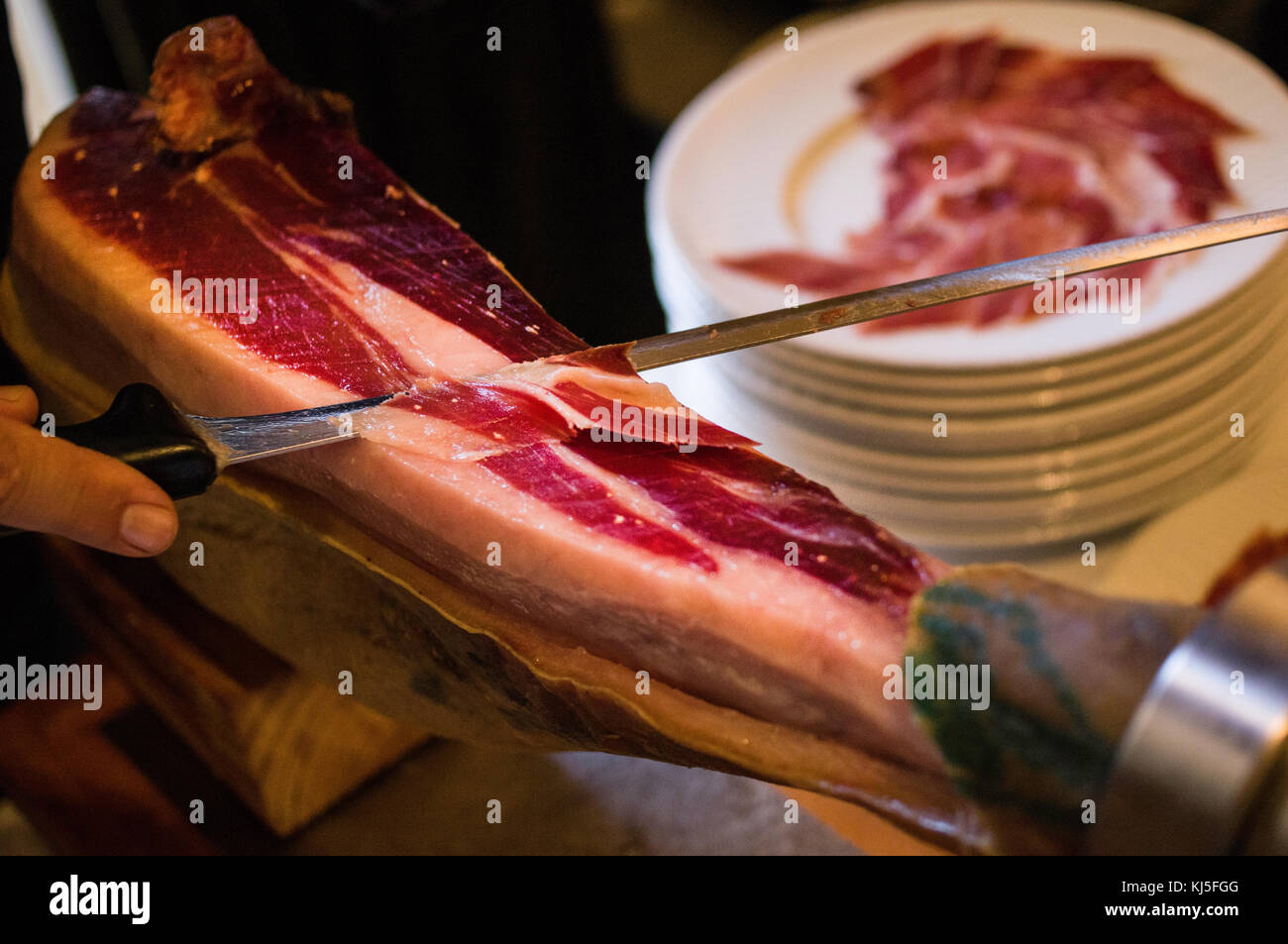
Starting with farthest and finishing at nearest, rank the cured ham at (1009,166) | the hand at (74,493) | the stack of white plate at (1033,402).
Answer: the cured ham at (1009,166), the stack of white plate at (1033,402), the hand at (74,493)

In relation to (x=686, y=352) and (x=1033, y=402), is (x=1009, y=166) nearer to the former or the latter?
(x=1033, y=402)

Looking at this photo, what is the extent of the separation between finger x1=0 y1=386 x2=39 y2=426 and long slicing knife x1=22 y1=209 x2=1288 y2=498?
0.09m

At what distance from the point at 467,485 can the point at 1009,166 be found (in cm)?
127

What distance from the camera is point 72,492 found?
0.78 meters

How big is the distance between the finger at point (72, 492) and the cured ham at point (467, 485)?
0.17 metres

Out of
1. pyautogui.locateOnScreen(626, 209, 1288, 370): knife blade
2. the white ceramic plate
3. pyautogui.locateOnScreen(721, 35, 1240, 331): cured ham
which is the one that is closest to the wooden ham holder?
pyautogui.locateOnScreen(626, 209, 1288, 370): knife blade

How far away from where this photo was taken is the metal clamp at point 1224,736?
1.56 ft

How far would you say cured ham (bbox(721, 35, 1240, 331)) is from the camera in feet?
5.29

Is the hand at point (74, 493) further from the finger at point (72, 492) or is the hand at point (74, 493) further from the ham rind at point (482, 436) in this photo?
the ham rind at point (482, 436)

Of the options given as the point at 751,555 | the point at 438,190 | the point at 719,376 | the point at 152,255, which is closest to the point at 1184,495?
the point at 719,376

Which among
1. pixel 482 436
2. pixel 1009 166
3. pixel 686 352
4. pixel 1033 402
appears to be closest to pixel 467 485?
pixel 482 436

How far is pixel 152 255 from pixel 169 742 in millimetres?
629

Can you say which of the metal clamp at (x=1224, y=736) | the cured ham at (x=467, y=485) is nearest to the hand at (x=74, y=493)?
the cured ham at (x=467, y=485)

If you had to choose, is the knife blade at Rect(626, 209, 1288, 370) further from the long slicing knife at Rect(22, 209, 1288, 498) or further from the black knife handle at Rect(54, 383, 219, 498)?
the black knife handle at Rect(54, 383, 219, 498)
